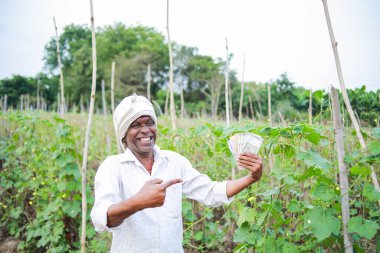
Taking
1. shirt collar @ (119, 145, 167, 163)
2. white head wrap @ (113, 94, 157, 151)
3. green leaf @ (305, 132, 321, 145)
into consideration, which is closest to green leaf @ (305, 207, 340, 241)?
green leaf @ (305, 132, 321, 145)

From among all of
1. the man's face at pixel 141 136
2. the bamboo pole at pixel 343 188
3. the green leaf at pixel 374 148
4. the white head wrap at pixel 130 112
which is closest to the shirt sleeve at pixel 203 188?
the man's face at pixel 141 136

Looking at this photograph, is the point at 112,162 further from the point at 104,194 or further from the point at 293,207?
the point at 293,207

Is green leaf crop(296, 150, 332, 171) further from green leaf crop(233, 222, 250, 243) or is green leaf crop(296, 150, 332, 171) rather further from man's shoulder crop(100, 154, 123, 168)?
man's shoulder crop(100, 154, 123, 168)

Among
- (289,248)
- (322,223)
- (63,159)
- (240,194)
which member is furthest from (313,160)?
(63,159)

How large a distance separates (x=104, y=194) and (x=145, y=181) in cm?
25

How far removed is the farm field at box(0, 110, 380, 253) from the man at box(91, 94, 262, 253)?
13.2 inches

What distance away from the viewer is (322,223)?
1845 mm

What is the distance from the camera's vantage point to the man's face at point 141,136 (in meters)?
1.84

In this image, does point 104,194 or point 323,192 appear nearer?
point 104,194

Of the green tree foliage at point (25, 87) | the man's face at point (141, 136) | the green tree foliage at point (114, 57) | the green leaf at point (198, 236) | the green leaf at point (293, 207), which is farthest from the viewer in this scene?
the green tree foliage at point (114, 57)

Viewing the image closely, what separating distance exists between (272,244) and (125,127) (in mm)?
1148

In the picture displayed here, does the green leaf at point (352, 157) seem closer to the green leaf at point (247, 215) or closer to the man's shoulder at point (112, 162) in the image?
the green leaf at point (247, 215)

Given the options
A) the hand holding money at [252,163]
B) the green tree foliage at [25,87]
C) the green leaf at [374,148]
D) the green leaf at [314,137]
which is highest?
the green tree foliage at [25,87]

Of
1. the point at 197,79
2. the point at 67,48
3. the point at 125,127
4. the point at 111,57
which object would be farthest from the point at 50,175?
the point at 67,48
